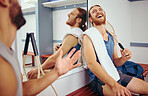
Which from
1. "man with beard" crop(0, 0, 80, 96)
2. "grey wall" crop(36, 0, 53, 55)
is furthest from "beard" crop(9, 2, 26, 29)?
"grey wall" crop(36, 0, 53, 55)

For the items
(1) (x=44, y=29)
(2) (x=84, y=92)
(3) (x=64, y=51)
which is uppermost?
(1) (x=44, y=29)

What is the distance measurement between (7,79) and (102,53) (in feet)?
3.51

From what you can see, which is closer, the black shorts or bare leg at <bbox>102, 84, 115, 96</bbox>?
bare leg at <bbox>102, 84, 115, 96</bbox>

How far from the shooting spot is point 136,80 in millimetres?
1464

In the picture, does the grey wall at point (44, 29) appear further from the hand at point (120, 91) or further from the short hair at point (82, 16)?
the hand at point (120, 91)

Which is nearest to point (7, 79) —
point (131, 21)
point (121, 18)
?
point (121, 18)

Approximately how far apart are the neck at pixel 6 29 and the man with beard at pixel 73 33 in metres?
0.61

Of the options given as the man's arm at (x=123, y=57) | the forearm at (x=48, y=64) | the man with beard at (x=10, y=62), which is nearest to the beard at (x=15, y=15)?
the man with beard at (x=10, y=62)

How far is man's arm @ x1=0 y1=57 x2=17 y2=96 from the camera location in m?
0.60

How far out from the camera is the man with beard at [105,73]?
4.36 ft

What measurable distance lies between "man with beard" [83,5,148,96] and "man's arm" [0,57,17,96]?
2.97 feet

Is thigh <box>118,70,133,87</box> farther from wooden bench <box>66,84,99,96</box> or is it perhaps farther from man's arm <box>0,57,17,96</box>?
man's arm <box>0,57,17,96</box>

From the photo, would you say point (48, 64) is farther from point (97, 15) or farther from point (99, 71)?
point (97, 15)

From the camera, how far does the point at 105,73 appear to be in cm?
137
